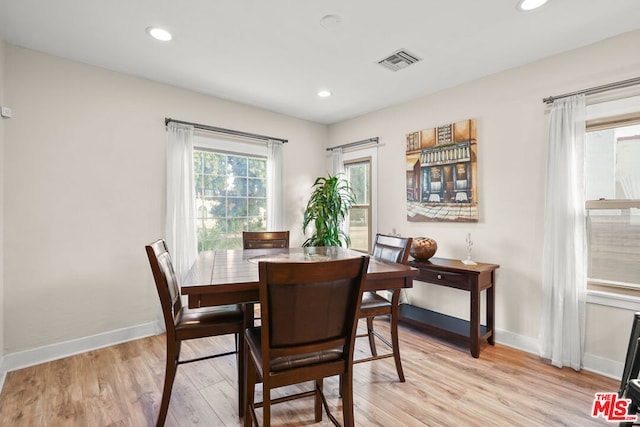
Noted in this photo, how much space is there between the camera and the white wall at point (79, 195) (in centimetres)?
250

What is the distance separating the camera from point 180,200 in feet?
10.8

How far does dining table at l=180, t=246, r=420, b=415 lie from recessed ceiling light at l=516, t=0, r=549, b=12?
1857 millimetres

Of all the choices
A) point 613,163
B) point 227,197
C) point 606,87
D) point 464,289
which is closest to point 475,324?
point 464,289

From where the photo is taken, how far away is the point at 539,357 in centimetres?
263

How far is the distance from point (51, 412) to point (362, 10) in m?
3.30

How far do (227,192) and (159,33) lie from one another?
74.4 inches

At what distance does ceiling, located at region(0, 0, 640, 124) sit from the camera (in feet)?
6.65

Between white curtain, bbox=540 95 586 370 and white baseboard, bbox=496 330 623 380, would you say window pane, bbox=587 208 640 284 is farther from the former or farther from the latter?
white baseboard, bbox=496 330 623 380

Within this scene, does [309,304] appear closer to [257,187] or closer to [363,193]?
[257,187]

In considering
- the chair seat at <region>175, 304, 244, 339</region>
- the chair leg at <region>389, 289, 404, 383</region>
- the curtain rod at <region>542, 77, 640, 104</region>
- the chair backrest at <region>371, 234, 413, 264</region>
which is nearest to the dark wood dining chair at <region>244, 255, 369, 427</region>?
the chair seat at <region>175, 304, 244, 339</region>

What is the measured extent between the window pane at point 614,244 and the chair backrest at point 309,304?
240 centimetres

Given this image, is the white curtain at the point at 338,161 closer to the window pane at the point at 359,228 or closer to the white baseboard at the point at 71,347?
the window pane at the point at 359,228

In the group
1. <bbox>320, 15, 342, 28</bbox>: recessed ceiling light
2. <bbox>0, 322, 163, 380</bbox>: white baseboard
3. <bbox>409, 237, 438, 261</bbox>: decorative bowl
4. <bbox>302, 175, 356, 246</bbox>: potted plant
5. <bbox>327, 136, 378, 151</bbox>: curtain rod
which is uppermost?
<bbox>320, 15, 342, 28</bbox>: recessed ceiling light

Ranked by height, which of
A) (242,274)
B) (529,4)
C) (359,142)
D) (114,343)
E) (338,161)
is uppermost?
(529,4)
